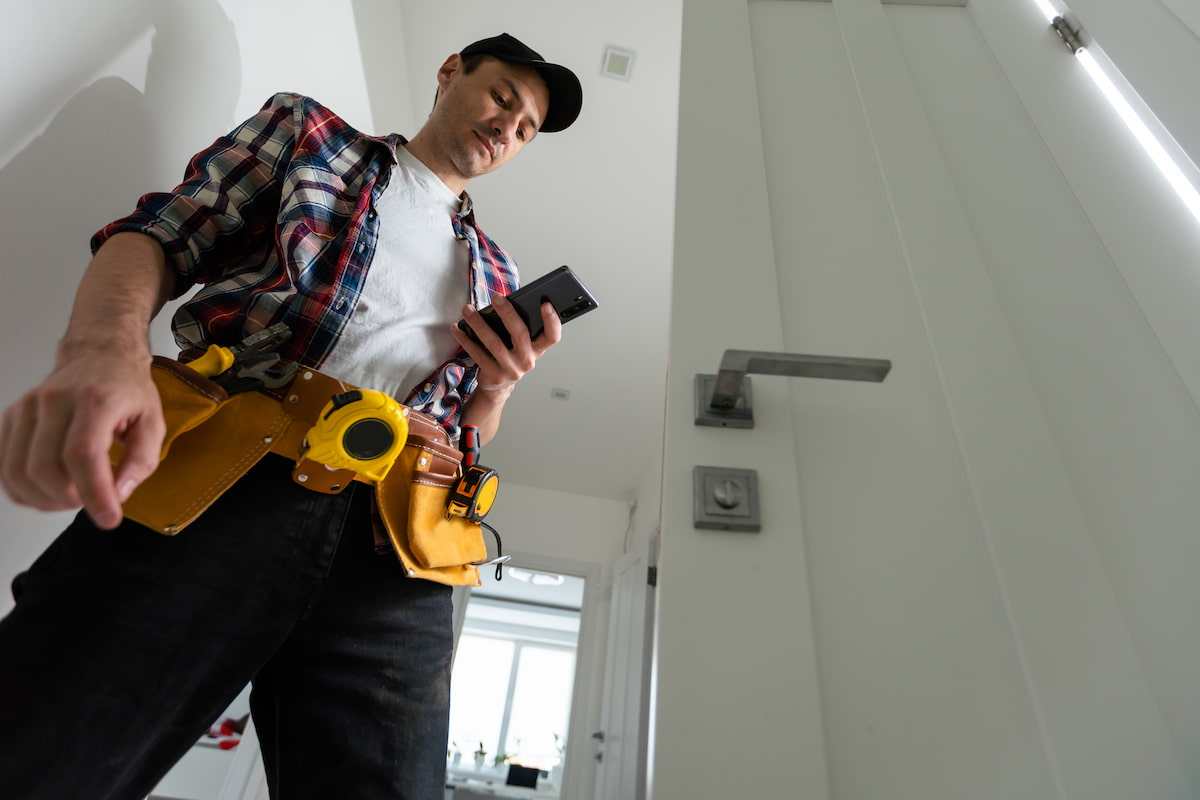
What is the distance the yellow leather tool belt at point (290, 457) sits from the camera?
49 cm

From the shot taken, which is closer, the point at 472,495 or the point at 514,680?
the point at 472,495

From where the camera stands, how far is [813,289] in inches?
27.4

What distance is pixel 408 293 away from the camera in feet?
2.40

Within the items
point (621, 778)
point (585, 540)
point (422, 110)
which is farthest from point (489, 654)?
point (422, 110)

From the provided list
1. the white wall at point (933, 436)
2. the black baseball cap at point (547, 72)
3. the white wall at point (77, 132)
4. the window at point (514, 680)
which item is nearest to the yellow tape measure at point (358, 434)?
the white wall at point (933, 436)

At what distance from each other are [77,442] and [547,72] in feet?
2.83

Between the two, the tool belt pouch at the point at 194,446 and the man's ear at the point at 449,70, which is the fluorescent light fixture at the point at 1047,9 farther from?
the tool belt pouch at the point at 194,446

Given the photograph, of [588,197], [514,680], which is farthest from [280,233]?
[514,680]

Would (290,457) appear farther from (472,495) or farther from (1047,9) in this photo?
(1047,9)

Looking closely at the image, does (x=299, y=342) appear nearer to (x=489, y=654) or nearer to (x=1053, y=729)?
(x=1053, y=729)

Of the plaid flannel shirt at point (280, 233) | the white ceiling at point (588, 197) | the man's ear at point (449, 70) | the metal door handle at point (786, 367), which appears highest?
the white ceiling at point (588, 197)

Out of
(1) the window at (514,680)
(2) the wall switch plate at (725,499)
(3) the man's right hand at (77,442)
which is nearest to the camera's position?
(3) the man's right hand at (77,442)

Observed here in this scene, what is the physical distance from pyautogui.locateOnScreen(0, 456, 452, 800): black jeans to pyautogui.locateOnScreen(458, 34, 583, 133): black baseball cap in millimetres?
716

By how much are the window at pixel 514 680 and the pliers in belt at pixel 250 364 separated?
7350mm
